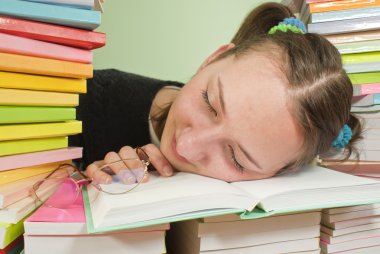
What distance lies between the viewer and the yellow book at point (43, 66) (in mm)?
524

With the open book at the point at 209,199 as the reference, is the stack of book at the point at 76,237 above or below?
below

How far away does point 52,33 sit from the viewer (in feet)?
1.85

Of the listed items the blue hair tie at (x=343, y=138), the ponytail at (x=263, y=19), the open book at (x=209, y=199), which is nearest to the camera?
the open book at (x=209, y=199)

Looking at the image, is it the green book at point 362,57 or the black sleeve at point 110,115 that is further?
the black sleeve at point 110,115

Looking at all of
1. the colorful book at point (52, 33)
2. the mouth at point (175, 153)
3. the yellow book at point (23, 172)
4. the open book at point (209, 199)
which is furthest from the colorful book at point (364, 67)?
the yellow book at point (23, 172)

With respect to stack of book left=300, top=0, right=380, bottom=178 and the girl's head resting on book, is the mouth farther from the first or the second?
stack of book left=300, top=0, right=380, bottom=178

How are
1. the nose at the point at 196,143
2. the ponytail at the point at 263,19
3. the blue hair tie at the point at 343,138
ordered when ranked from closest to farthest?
the nose at the point at 196,143 → the blue hair tie at the point at 343,138 → the ponytail at the point at 263,19

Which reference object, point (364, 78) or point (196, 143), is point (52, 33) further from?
point (364, 78)

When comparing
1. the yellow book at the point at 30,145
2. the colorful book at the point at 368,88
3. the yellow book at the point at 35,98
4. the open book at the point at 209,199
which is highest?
the colorful book at the point at 368,88

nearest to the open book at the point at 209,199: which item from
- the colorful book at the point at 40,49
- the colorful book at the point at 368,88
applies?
the colorful book at the point at 40,49

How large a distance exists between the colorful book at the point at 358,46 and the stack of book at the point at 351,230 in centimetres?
45

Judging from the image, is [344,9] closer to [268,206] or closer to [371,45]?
[371,45]

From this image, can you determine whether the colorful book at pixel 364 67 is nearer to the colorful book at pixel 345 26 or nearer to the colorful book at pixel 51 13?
the colorful book at pixel 345 26

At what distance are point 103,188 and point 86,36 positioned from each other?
28 centimetres
